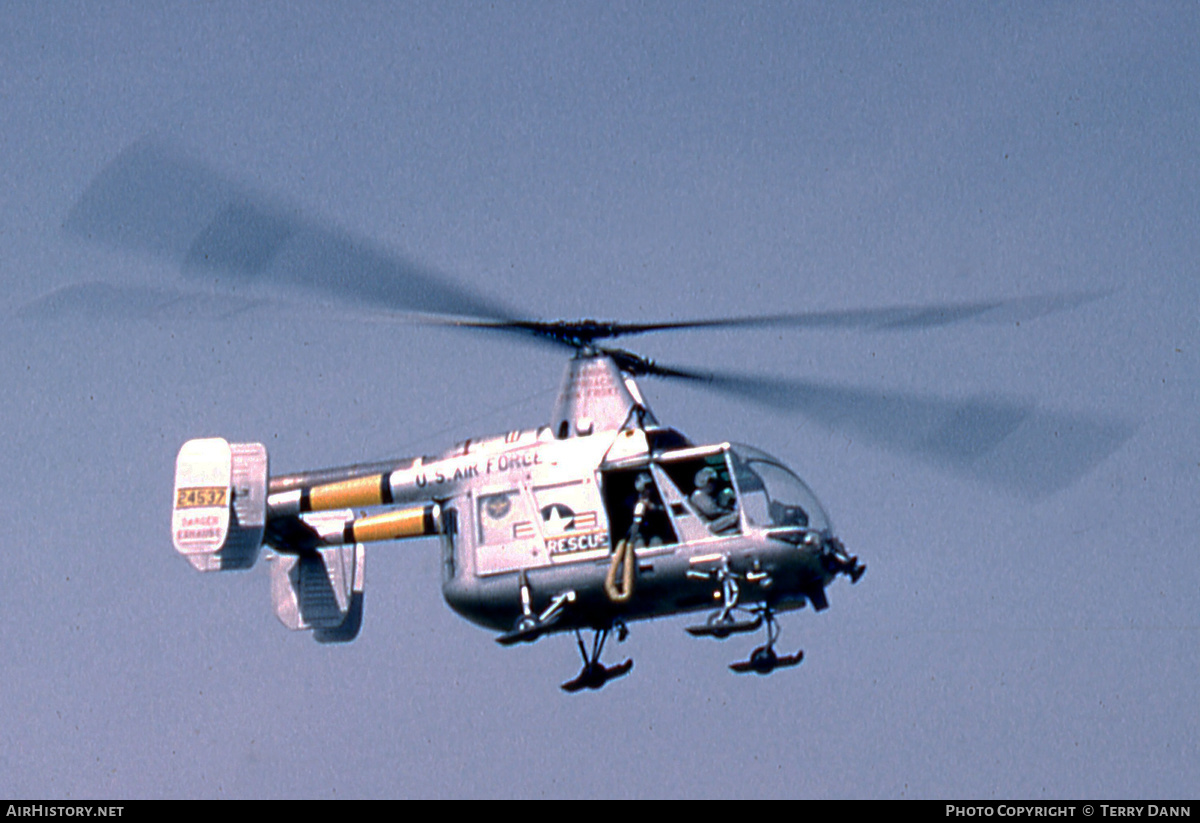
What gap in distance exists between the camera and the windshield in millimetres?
28406

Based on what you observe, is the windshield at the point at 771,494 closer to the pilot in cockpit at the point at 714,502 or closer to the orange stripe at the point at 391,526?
the pilot in cockpit at the point at 714,502

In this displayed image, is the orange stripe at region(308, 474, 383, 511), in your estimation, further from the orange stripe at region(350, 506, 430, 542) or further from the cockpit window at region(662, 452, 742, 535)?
the cockpit window at region(662, 452, 742, 535)

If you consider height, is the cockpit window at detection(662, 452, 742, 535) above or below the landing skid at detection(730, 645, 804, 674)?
above

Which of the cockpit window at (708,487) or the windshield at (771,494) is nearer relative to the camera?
the windshield at (771,494)

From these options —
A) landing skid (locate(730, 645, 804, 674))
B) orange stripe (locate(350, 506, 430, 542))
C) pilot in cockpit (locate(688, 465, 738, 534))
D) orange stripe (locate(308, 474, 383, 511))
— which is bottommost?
landing skid (locate(730, 645, 804, 674))

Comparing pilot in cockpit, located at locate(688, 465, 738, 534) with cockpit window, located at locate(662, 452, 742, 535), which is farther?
cockpit window, located at locate(662, 452, 742, 535)

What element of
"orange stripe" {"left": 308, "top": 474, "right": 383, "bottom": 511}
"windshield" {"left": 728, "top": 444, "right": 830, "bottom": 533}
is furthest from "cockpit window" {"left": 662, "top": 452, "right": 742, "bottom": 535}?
"orange stripe" {"left": 308, "top": 474, "right": 383, "bottom": 511}

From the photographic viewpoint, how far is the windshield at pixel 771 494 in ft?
93.2

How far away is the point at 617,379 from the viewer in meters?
30.5

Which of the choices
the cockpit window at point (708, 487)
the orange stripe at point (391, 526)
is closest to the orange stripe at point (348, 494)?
the orange stripe at point (391, 526)

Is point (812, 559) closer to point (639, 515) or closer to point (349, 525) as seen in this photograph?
point (639, 515)

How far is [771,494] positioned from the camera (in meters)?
28.6
